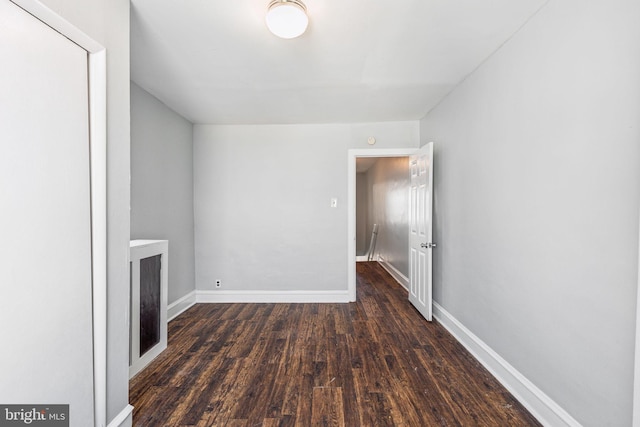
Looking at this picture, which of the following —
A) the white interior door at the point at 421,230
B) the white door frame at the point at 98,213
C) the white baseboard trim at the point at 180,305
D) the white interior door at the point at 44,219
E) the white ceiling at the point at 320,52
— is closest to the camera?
the white interior door at the point at 44,219

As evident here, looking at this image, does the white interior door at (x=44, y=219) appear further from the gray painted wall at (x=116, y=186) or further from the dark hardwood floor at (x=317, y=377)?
the dark hardwood floor at (x=317, y=377)

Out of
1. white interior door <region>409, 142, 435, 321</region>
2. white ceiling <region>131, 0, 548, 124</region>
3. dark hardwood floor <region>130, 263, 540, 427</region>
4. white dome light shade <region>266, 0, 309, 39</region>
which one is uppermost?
white ceiling <region>131, 0, 548, 124</region>

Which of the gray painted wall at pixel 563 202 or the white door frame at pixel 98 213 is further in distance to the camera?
the white door frame at pixel 98 213

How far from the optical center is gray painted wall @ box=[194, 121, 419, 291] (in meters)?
3.91

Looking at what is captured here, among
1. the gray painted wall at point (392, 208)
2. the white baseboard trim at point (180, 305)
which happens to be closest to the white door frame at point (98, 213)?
the white baseboard trim at point (180, 305)

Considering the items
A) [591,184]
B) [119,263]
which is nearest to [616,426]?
[591,184]

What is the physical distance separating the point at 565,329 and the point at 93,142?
270cm

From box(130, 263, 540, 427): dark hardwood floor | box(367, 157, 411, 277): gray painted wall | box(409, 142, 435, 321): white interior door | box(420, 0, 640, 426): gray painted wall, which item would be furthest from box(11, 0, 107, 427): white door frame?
box(367, 157, 411, 277): gray painted wall

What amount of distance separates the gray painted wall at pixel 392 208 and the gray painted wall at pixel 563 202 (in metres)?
2.23

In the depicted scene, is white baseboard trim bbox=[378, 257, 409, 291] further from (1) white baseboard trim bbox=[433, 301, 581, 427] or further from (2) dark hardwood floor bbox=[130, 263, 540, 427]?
(1) white baseboard trim bbox=[433, 301, 581, 427]

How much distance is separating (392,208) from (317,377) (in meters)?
4.04

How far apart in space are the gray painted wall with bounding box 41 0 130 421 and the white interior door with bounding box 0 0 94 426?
10 centimetres

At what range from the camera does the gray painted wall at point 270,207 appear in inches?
154

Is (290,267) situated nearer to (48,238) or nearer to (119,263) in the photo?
(119,263)
